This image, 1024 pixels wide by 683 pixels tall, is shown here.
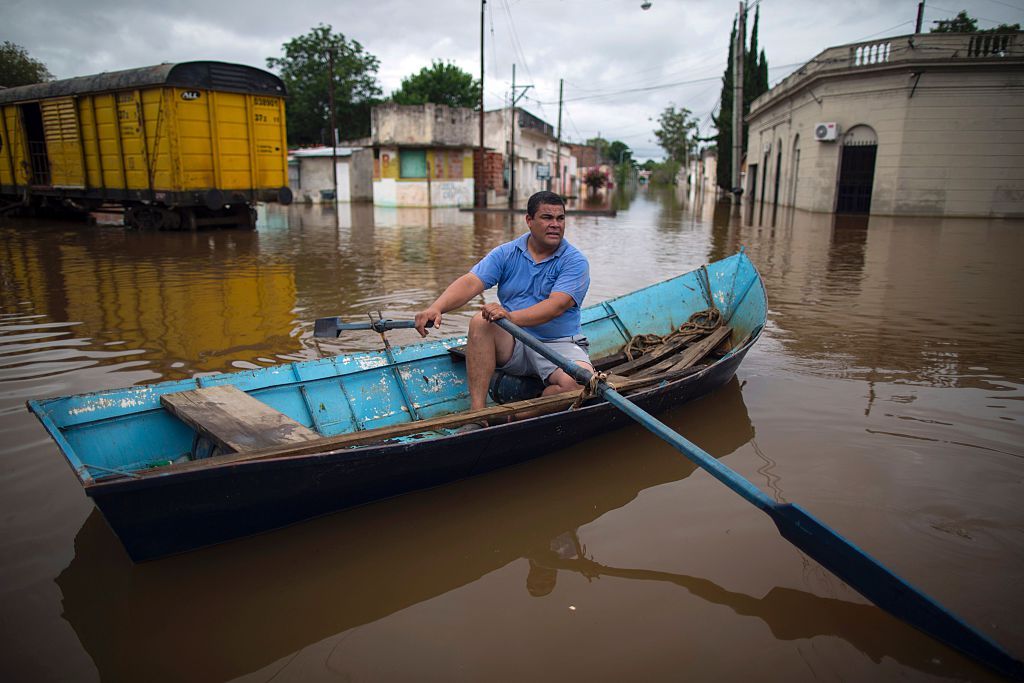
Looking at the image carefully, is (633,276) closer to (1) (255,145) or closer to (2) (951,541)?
(2) (951,541)

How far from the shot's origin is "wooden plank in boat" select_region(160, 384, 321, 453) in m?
3.04

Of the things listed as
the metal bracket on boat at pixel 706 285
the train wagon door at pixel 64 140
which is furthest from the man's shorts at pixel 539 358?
the train wagon door at pixel 64 140

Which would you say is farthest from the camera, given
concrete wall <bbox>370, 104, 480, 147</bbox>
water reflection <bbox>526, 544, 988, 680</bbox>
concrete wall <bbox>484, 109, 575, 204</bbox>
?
concrete wall <bbox>484, 109, 575, 204</bbox>

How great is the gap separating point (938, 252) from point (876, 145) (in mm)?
10285

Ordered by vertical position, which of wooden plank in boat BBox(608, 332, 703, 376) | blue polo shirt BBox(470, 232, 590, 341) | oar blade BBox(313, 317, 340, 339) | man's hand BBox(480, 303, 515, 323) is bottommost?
wooden plank in boat BBox(608, 332, 703, 376)

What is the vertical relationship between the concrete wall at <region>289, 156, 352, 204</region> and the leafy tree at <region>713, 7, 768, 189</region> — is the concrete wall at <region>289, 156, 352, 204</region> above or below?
below

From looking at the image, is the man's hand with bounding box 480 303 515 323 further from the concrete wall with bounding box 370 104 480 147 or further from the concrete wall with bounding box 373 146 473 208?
the concrete wall with bounding box 373 146 473 208

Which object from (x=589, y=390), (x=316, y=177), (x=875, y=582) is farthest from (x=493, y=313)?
(x=316, y=177)

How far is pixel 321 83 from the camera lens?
38.3m

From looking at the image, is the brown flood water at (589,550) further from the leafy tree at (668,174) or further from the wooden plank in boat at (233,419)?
the leafy tree at (668,174)

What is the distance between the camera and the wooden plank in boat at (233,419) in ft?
9.96

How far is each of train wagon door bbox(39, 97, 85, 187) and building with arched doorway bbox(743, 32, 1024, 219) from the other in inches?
738

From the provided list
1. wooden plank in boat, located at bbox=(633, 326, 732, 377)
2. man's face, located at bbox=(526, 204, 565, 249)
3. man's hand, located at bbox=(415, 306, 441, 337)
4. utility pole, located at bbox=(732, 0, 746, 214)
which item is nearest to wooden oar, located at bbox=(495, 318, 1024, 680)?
man's face, located at bbox=(526, 204, 565, 249)

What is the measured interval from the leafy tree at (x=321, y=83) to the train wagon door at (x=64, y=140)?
24499 mm
